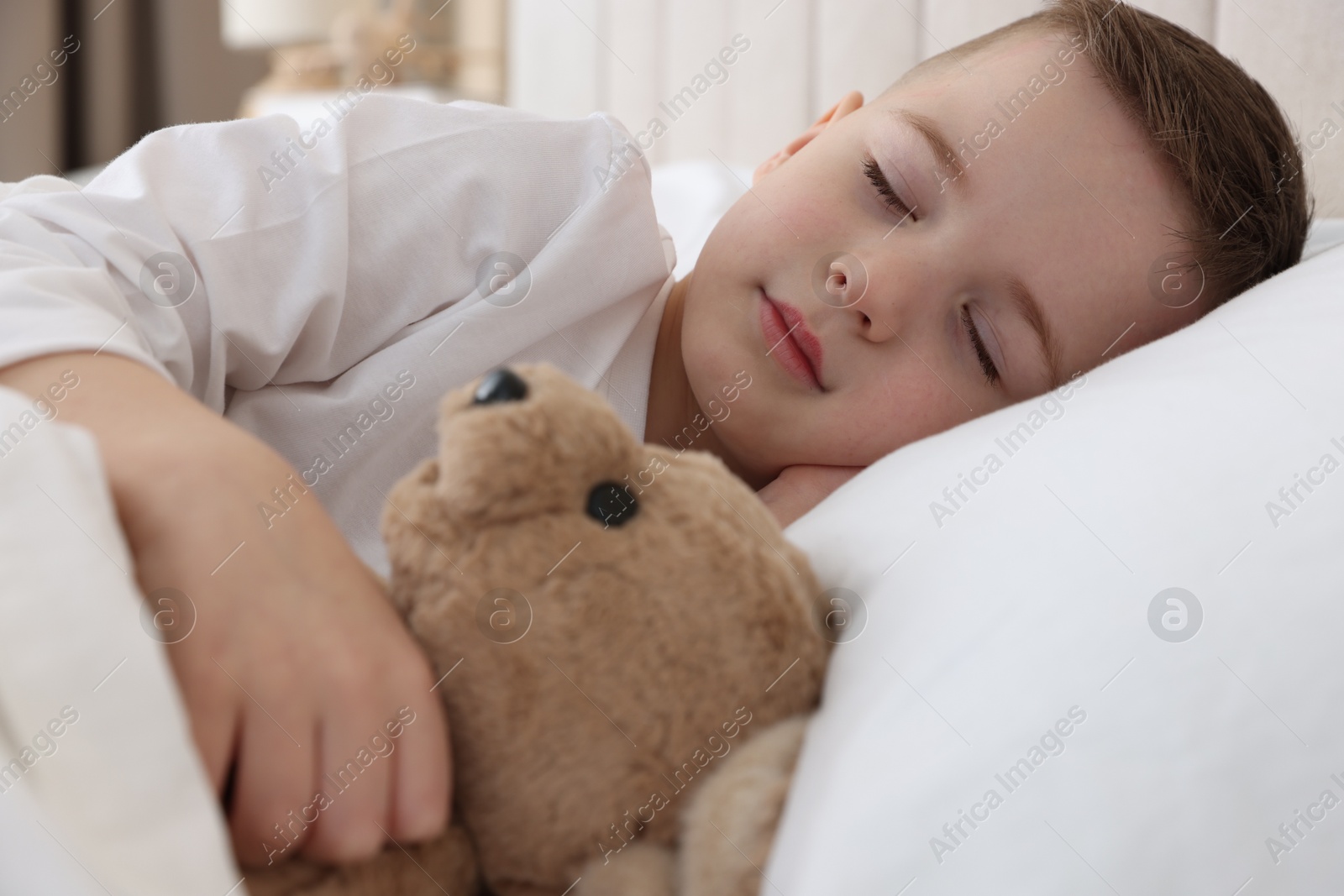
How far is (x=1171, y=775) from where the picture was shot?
0.41 m

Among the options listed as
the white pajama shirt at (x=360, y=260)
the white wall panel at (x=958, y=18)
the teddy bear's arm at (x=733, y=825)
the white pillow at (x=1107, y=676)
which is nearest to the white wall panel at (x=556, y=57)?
the white wall panel at (x=958, y=18)

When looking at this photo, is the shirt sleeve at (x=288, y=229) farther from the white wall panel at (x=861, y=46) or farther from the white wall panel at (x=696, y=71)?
the white wall panel at (x=696, y=71)

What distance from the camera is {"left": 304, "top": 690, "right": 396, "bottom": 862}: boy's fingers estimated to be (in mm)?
392

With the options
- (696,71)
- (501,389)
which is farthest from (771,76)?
(501,389)

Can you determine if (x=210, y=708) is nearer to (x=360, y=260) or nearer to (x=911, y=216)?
(x=360, y=260)

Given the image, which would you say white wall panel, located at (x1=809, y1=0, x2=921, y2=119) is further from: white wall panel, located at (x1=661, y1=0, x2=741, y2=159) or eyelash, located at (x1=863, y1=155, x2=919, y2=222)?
eyelash, located at (x1=863, y1=155, x2=919, y2=222)

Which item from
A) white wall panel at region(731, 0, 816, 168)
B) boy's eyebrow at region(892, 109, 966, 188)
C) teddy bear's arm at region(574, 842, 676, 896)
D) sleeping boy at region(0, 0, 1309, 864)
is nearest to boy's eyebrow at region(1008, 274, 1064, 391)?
sleeping boy at region(0, 0, 1309, 864)

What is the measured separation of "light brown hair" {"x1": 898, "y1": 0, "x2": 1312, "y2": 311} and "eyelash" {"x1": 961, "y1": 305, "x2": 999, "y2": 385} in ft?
0.66

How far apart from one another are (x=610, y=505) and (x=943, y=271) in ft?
1.70

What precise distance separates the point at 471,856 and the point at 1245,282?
874mm

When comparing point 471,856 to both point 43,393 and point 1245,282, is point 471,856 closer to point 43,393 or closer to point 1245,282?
point 43,393

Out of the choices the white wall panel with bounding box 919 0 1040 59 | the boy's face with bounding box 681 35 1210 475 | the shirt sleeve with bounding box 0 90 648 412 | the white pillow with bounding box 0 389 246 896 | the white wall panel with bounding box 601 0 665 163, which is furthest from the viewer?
the white wall panel with bounding box 601 0 665 163

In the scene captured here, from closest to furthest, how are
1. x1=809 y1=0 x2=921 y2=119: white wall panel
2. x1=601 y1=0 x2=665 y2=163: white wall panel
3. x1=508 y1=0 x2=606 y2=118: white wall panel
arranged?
x1=809 y1=0 x2=921 y2=119: white wall panel, x1=601 y1=0 x2=665 y2=163: white wall panel, x1=508 y1=0 x2=606 y2=118: white wall panel

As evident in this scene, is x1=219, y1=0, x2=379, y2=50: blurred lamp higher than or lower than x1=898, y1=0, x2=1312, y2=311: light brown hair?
lower
